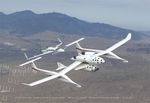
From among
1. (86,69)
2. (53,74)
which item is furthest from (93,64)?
(53,74)

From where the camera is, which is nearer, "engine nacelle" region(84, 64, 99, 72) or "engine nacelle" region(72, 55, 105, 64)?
"engine nacelle" region(72, 55, 105, 64)

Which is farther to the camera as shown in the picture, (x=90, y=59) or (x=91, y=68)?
(x=90, y=59)

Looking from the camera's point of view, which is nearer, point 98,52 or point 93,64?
point 93,64

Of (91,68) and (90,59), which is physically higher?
(90,59)

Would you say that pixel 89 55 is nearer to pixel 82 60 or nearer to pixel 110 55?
pixel 82 60

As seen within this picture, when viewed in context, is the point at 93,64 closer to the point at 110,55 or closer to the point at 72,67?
the point at 72,67

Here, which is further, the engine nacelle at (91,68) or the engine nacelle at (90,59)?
the engine nacelle at (91,68)

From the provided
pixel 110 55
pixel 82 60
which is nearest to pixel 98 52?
pixel 110 55

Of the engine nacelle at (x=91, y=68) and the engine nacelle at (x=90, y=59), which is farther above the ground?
the engine nacelle at (x=90, y=59)

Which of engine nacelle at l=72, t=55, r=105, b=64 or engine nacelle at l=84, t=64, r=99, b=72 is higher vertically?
engine nacelle at l=72, t=55, r=105, b=64
